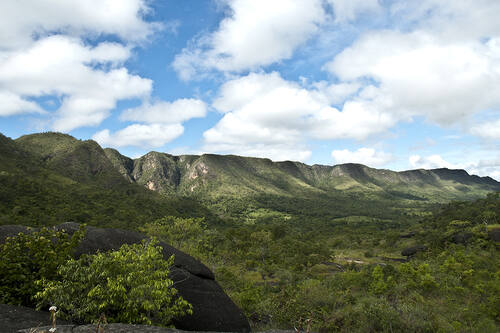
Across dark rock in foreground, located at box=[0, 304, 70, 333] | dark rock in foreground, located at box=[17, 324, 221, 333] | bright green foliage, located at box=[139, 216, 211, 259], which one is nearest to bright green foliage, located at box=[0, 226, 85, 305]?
dark rock in foreground, located at box=[0, 304, 70, 333]

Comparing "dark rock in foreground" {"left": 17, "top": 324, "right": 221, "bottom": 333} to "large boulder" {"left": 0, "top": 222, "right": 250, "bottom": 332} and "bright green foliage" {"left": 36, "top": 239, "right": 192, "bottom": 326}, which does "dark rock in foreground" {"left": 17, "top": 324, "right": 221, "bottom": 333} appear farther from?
"large boulder" {"left": 0, "top": 222, "right": 250, "bottom": 332}

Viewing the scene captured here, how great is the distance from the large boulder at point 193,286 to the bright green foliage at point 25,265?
14.8 feet

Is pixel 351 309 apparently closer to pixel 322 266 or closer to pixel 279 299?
pixel 279 299

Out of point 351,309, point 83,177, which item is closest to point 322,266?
point 351,309

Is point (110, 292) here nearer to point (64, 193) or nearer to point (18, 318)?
point (18, 318)

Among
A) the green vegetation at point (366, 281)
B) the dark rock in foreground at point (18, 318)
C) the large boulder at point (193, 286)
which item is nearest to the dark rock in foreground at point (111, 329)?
the dark rock in foreground at point (18, 318)

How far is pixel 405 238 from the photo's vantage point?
4508 inches

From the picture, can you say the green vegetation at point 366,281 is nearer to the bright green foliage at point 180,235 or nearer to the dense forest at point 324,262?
the dense forest at point 324,262

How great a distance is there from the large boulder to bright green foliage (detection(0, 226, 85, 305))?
14.8ft

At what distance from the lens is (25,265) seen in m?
14.4

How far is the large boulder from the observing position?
747 inches

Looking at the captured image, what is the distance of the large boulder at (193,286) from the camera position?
19.0 meters

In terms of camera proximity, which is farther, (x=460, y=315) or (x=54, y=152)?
(x=54, y=152)

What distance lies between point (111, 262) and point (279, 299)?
29793 millimetres
